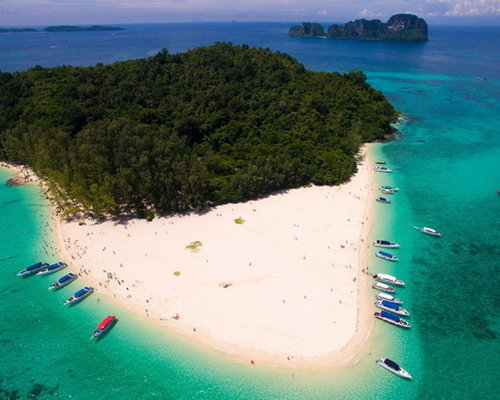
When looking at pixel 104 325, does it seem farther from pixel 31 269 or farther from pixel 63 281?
pixel 31 269

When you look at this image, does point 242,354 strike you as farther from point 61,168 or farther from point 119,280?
point 61,168

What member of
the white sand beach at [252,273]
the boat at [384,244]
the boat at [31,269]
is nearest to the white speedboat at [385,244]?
the boat at [384,244]

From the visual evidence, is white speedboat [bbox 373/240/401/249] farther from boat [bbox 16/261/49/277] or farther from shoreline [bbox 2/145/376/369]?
boat [bbox 16/261/49/277]

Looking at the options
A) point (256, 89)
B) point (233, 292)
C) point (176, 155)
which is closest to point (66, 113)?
point (176, 155)

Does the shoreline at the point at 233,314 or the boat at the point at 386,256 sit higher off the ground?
the boat at the point at 386,256

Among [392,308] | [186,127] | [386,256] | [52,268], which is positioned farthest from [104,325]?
[186,127]

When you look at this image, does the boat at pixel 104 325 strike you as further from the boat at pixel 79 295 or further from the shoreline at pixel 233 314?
the boat at pixel 79 295
